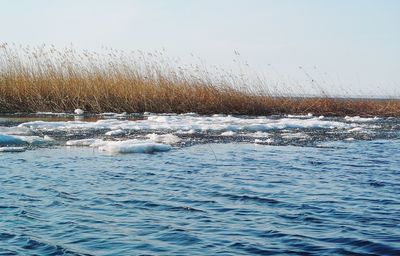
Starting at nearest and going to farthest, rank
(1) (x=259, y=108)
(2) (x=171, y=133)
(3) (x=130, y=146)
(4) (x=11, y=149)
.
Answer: (4) (x=11, y=149) < (3) (x=130, y=146) < (2) (x=171, y=133) < (1) (x=259, y=108)

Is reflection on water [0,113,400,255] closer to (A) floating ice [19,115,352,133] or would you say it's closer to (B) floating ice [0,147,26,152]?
(B) floating ice [0,147,26,152]

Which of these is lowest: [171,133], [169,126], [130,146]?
[130,146]

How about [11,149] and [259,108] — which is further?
[259,108]

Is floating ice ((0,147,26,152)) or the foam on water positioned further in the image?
the foam on water

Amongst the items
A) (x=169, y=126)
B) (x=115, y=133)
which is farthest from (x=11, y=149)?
(x=169, y=126)

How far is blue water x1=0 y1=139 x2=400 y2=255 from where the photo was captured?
4.34 meters

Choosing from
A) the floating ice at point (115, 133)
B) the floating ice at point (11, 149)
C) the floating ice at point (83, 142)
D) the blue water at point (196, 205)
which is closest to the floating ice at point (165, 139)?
the floating ice at point (115, 133)

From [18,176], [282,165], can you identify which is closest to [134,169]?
[18,176]

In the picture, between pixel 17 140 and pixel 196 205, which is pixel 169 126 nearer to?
pixel 17 140

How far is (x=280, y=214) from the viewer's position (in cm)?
532

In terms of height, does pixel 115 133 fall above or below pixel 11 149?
above

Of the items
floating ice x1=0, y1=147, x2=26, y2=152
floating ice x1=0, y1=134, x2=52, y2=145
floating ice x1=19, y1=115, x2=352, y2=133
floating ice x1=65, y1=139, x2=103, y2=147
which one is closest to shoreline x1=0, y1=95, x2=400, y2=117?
floating ice x1=19, y1=115, x2=352, y2=133

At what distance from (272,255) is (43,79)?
664 inches

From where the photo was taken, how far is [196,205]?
564cm
